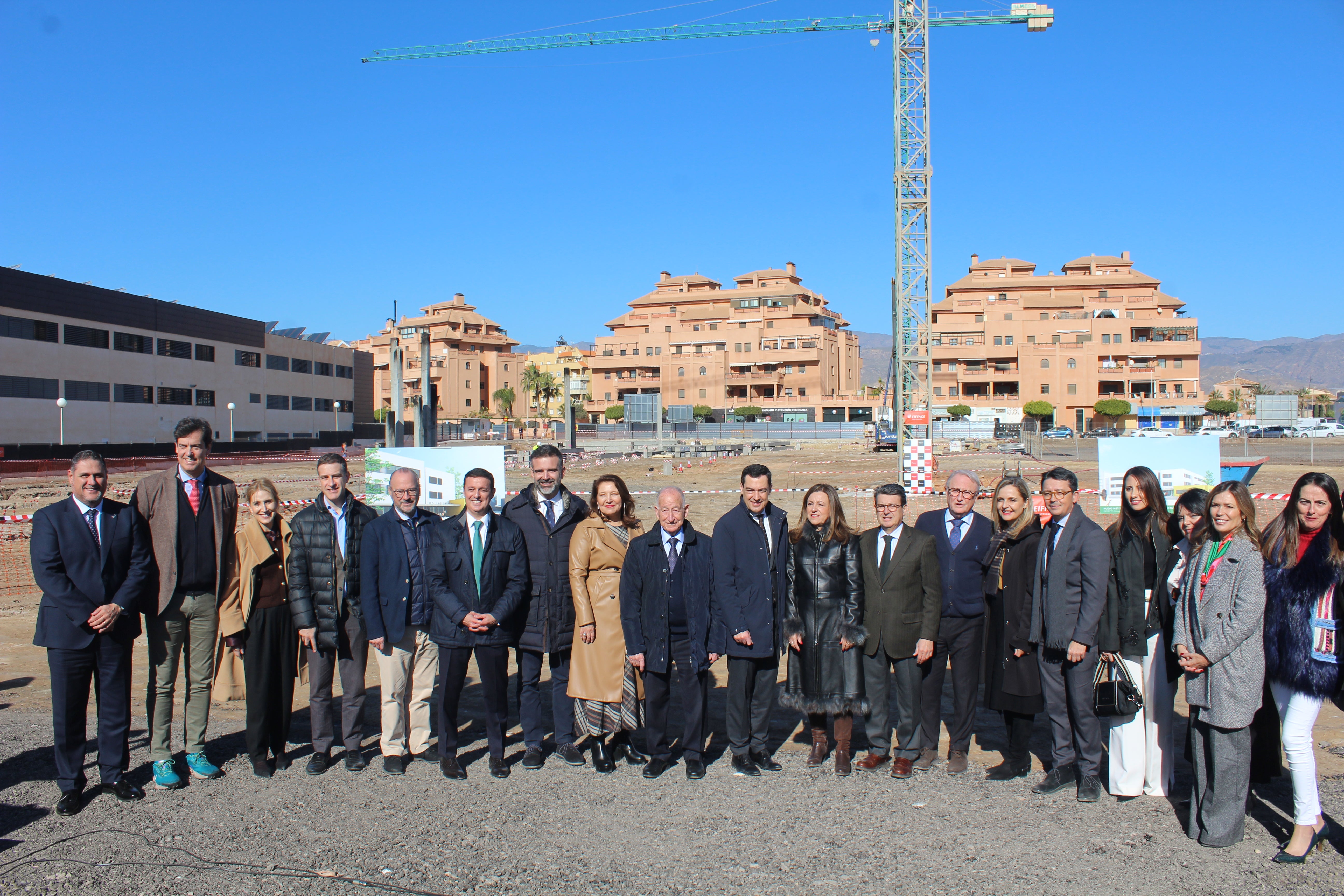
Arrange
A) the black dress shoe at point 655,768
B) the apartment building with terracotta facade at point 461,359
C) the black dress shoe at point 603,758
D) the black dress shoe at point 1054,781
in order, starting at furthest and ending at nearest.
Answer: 1. the apartment building with terracotta facade at point 461,359
2. the black dress shoe at point 603,758
3. the black dress shoe at point 655,768
4. the black dress shoe at point 1054,781

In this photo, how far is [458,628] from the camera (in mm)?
5348

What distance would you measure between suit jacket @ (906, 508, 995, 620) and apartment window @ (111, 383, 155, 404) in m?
56.9

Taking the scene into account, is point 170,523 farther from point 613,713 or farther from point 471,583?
point 613,713

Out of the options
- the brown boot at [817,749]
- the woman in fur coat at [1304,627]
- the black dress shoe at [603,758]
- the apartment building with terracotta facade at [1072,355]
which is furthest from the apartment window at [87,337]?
the apartment building with terracotta facade at [1072,355]

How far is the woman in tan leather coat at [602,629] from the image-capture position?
17.7ft

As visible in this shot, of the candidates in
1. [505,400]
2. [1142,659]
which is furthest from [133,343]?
[505,400]

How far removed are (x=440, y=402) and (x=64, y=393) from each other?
68.3m

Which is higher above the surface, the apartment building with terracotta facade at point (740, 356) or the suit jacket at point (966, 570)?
the apartment building with terracotta facade at point (740, 356)

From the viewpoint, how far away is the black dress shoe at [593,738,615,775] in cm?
527

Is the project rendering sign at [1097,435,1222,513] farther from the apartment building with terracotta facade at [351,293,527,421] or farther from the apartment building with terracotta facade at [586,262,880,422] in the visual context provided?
the apartment building with terracotta facade at [351,293,527,421]

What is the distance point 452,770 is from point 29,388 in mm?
52566

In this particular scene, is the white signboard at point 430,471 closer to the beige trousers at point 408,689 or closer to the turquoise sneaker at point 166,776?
the beige trousers at point 408,689

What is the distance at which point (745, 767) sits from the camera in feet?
17.1

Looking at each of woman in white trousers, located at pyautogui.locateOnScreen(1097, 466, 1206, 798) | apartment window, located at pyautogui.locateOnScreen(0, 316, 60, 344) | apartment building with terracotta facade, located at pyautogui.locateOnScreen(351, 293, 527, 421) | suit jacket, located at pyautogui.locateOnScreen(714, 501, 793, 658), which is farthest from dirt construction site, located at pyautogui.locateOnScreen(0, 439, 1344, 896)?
apartment building with terracotta facade, located at pyautogui.locateOnScreen(351, 293, 527, 421)
